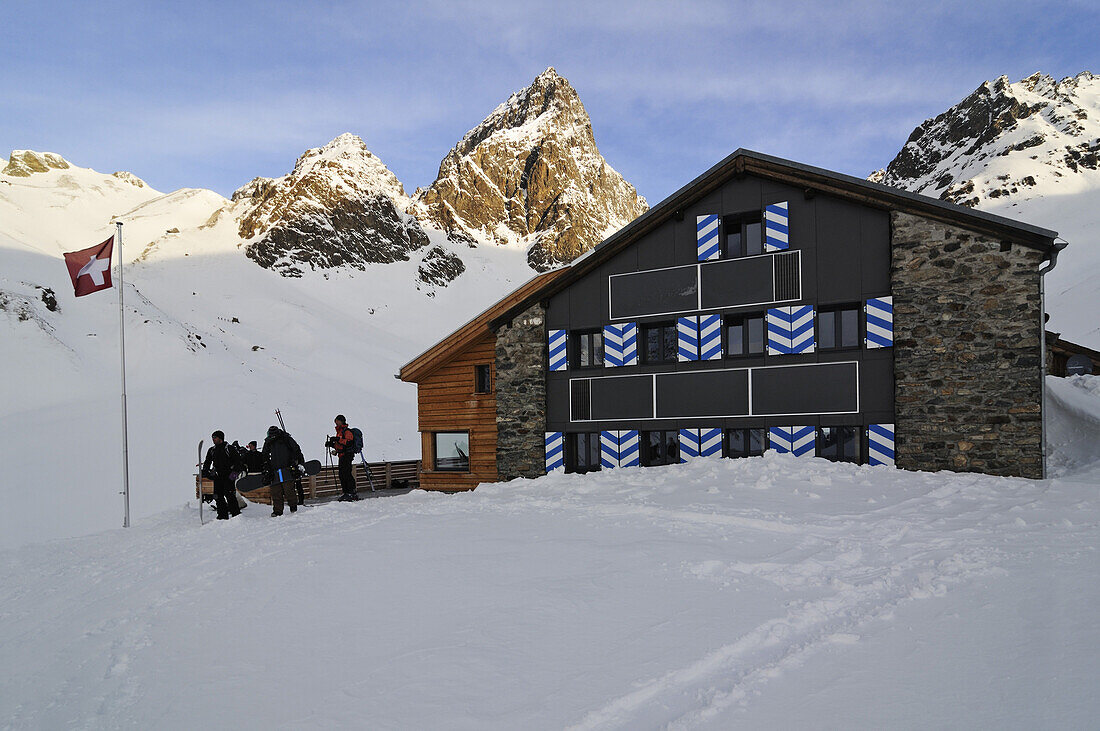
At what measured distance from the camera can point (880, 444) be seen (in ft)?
46.5

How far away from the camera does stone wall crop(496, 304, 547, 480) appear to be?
18.0m

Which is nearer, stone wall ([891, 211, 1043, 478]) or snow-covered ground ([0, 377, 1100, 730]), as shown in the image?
snow-covered ground ([0, 377, 1100, 730])

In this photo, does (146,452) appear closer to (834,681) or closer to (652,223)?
(652,223)

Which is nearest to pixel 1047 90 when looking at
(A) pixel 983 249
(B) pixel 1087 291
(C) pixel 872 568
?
(B) pixel 1087 291

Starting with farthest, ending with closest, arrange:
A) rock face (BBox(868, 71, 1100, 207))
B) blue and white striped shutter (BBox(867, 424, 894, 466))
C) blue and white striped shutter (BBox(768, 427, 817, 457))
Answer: rock face (BBox(868, 71, 1100, 207)) < blue and white striped shutter (BBox(768, 427, 817, 457)) < blue and white striped shutter (BBox(867, 424, 894, 466))

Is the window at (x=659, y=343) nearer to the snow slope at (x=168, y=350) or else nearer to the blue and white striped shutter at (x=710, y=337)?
the blue and white striped shutter at (x=710, y=337)

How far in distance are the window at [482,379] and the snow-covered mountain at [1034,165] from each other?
50.3 m

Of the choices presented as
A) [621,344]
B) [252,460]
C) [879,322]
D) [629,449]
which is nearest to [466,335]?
[621,344]

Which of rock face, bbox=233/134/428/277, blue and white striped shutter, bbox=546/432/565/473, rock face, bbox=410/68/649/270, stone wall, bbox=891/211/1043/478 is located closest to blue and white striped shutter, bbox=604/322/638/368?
blue and white striped shutter, bbox=546/432/565/473

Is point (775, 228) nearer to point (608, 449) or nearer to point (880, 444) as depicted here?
point (880, 444)

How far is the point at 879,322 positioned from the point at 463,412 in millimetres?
10667

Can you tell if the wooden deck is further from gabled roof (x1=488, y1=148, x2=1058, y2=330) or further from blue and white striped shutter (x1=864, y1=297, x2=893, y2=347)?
blue and white striped shutter (x1=864, y1=297, x2=893, y2=347)

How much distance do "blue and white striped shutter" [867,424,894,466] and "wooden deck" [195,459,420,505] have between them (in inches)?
500

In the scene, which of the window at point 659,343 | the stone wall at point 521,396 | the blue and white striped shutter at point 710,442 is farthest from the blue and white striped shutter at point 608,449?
the blue and white striped shutter at point 710,442
